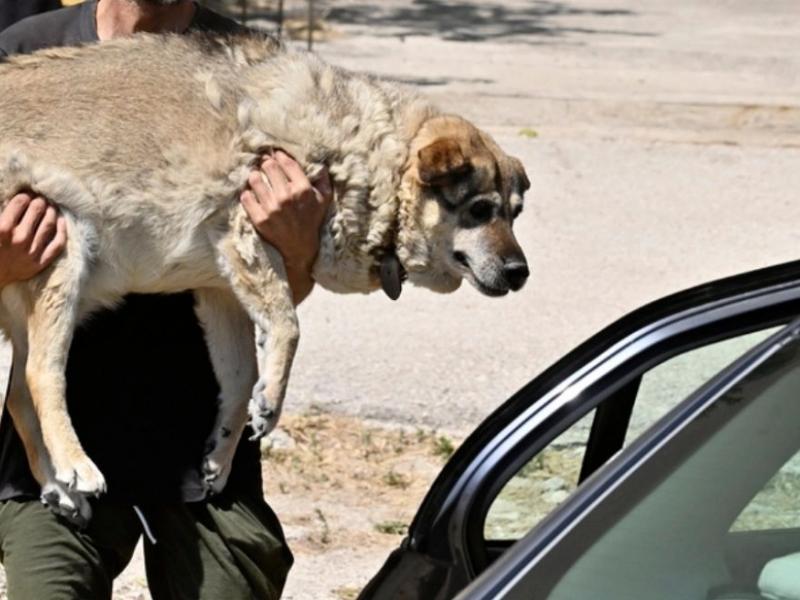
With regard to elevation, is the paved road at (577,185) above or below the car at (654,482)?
below

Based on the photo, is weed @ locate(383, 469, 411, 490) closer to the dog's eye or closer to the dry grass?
the dry grass

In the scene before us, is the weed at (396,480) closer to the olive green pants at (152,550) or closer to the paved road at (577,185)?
the paved road at (577,185)

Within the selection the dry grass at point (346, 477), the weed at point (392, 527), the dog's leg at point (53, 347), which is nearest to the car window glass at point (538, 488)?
the dog's leg at point (53, 347)

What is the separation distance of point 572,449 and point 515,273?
37.7 inches

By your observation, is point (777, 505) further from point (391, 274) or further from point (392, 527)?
point (392, 527)

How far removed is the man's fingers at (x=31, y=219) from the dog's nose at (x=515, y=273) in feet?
3.69

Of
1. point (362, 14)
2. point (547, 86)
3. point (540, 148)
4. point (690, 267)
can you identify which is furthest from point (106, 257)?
point (362, 14)

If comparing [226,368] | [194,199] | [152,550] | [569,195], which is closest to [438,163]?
[194,199]

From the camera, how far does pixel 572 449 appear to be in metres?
4.97

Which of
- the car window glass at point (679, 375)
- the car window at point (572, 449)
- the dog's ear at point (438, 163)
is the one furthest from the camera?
the dog's ear at point (438, 163)

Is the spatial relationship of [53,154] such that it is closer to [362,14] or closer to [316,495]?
[316,495]

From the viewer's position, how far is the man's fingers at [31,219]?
12.4ft

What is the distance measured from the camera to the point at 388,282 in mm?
4129

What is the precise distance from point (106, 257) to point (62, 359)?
0.86 ft
